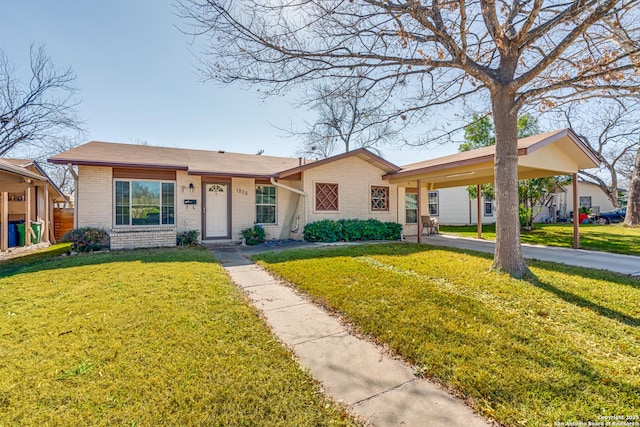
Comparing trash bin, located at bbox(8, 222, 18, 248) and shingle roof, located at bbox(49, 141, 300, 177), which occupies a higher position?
shingle roof, located at bbox(49, 141, 300, 177)

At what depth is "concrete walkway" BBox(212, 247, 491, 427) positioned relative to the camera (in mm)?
2201

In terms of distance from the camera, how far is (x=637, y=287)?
527cm

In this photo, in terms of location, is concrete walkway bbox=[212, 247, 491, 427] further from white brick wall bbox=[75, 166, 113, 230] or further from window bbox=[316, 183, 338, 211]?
white brick wall bbox=[75, 166, 113, 230]

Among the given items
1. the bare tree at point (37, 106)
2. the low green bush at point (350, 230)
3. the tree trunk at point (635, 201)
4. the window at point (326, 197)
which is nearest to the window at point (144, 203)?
the low green bush at point (350, 230)

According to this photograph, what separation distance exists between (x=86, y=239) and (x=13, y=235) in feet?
18.0

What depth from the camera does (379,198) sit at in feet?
44.5

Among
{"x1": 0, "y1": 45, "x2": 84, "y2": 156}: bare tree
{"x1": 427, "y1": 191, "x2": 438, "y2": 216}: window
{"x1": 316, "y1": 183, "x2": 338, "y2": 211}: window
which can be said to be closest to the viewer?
{"x1": 316, "y1": 183, "x2": 338, "y2": 211}: window

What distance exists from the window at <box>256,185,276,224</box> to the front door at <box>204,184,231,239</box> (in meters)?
1.27

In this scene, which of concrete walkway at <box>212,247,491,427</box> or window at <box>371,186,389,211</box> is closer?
→ concrete walkway at <box>212,247,491,427</box>

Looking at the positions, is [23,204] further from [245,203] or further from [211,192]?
[245,203]

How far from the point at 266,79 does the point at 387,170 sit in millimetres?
8382

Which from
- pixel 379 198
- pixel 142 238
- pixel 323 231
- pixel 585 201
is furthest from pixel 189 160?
pixel 585 201

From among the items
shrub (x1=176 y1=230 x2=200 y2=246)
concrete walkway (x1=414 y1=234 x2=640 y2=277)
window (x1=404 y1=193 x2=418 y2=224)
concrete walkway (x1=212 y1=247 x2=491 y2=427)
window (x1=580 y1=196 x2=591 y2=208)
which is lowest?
concrete walkway (x1=212 y1=247 x2=491 y2=427)

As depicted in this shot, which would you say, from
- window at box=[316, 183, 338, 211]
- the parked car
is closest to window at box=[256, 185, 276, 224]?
window at box=[316, 183, 338, 211]
